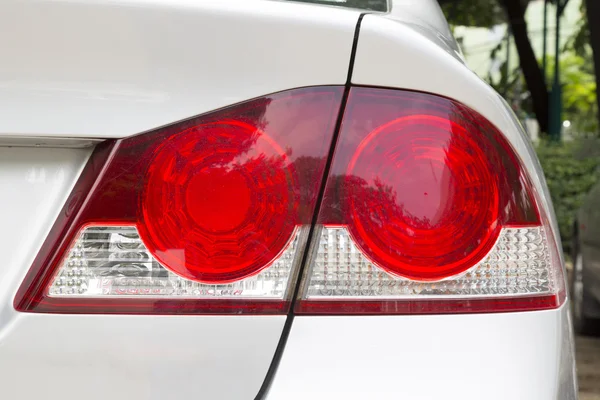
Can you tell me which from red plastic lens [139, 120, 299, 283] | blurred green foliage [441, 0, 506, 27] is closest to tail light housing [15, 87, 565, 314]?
red plastic lens [139, 120, 299, 283]

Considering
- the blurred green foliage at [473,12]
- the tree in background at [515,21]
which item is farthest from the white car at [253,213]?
the blurred green foliage at [473,12]

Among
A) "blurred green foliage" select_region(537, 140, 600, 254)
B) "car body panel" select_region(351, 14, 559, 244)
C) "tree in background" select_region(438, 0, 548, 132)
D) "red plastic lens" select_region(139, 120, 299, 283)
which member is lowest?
"red plastic lens" select_region(139, 120, 299, 283)

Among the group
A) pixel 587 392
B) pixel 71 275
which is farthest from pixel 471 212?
pixel 587 392

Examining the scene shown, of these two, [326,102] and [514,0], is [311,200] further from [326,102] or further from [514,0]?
[514,0]

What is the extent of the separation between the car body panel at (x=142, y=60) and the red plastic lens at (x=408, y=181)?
0.29 feet

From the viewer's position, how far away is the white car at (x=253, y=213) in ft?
3.54

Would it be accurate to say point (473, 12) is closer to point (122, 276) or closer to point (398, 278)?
point (398, 278)

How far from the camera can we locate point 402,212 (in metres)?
1.13

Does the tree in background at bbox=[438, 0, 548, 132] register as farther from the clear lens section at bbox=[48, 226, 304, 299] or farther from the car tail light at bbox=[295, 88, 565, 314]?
the clear lens section at bbox=[48, 226, 304, 299]

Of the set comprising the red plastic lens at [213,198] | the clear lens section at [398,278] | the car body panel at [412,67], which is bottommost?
the clear lens section at [398,278]

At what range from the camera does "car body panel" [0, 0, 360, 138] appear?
1073 mm

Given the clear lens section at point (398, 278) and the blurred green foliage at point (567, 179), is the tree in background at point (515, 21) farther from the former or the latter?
the clear lens section at point (398, 278)

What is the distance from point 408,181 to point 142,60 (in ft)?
1.26

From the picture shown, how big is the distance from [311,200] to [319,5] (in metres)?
0.31
